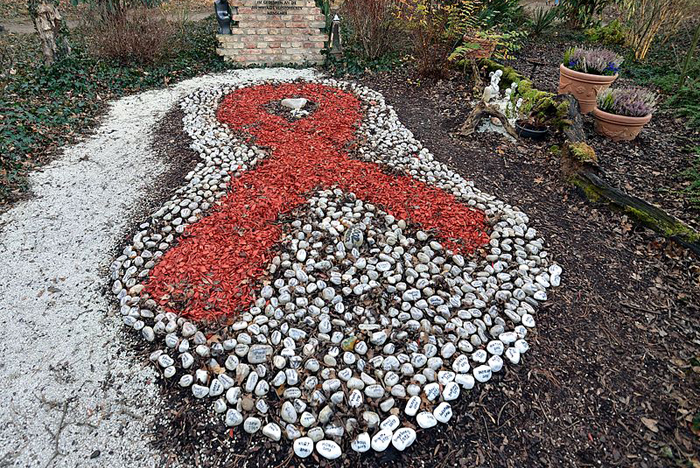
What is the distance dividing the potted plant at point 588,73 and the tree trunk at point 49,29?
6.69m

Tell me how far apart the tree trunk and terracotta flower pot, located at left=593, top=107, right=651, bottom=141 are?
275 inches

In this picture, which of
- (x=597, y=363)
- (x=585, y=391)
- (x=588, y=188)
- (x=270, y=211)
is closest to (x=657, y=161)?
(x=588, y=188)

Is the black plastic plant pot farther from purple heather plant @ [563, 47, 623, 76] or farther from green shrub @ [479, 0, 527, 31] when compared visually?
green shrub @ [479, 0, 527, 31]

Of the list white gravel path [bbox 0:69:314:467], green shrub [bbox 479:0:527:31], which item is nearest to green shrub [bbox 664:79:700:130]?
green shrub [bbox 479:0:527:31]

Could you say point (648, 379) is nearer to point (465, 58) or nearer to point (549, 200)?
point (549, 200)

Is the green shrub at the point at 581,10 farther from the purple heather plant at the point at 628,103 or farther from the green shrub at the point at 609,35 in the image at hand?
the purple heather plant at the point at 628,103

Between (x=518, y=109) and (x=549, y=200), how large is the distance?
1.33m

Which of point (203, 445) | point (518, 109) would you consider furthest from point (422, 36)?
point (203, 445)

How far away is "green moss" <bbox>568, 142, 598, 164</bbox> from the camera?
3.32 m

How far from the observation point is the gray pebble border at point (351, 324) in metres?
1.86

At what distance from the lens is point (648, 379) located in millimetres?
1988

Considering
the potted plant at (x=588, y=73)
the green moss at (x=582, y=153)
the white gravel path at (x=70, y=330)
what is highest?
the potted plant at (x=588, y=73)

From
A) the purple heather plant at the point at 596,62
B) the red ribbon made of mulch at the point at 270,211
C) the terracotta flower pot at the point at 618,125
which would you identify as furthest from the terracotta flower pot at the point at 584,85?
the red ribbon made of mulch at the point at 270,211

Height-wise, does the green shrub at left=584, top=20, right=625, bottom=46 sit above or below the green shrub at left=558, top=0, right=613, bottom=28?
below
